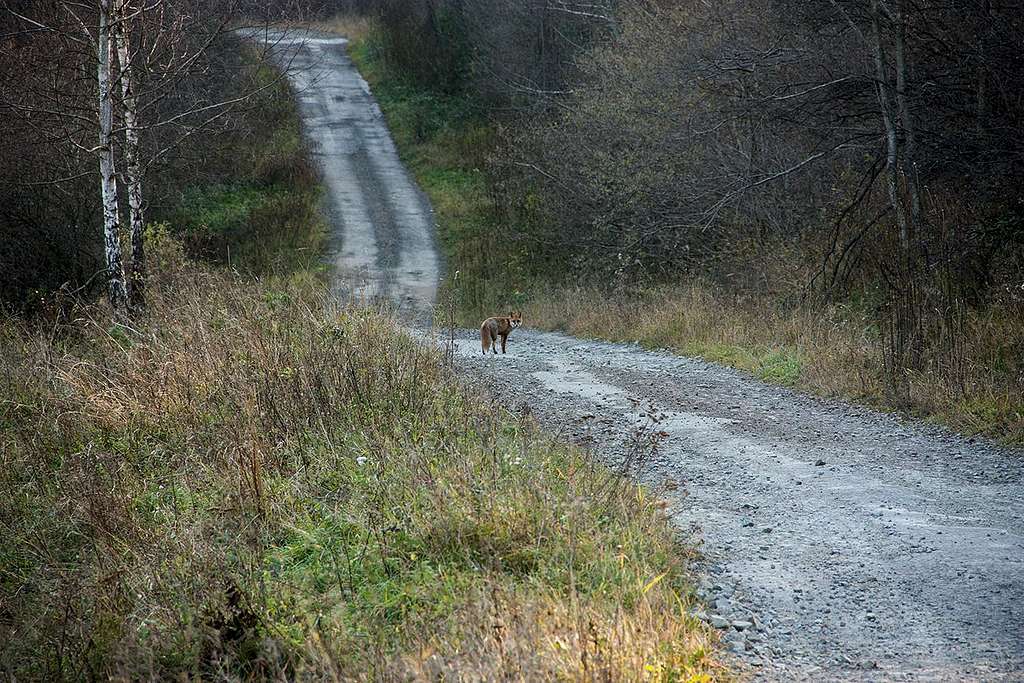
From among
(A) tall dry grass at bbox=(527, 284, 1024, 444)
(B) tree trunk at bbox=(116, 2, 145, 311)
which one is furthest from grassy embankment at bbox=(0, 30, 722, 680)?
(A) tall dry grass at bbox=(527, 284, 1024, 444)

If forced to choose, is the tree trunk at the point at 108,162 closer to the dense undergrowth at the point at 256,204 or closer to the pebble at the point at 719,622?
the dense undergrowth at the point at 256,204

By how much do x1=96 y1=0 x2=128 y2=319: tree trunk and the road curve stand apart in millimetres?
2203

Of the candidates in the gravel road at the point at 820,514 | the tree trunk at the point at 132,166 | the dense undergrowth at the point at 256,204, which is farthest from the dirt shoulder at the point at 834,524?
the dense undergrowth at the point at 256,204

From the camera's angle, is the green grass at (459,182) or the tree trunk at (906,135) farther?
the green grass at (459,182)

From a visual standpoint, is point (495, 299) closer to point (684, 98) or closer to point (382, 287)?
point (382, 287)

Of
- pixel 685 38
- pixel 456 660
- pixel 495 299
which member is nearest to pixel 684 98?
pixel 685 38

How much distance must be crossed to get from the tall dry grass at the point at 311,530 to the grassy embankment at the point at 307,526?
0.06ft

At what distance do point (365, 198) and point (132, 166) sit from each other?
17966 mm

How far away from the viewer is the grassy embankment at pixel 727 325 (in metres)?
8.54

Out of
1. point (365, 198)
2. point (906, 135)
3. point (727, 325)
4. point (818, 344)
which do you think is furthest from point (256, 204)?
point (818, 344)

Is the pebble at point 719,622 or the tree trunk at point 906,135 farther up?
the tree trunk at point 906,135

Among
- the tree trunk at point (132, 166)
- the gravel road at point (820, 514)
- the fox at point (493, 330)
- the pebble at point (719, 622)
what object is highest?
the tree trunk at point (132, 166)

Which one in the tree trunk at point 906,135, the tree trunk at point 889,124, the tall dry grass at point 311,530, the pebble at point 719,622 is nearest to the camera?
the tall dry grass at point 311,530

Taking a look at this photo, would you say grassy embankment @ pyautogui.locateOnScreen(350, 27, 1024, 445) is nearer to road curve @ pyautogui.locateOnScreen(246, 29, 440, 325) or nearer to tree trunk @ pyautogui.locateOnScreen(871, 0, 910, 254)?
road curve @ pyautogui.locateOnScreen(246, 29, 440, 325)
